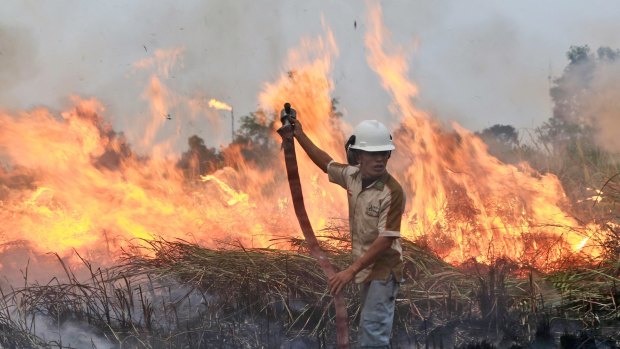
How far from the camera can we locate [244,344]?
18.4 ft

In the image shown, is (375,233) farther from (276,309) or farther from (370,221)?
(276,309)

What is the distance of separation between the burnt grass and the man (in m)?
1.20

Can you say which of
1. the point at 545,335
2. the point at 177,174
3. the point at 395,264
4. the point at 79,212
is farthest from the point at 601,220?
the point at 79,212

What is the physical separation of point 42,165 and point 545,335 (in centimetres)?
592

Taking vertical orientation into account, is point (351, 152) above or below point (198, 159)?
below

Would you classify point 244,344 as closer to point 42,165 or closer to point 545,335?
point 545,335

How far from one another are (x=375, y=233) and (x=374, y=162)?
493mm

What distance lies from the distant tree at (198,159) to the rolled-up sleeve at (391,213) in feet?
15.5

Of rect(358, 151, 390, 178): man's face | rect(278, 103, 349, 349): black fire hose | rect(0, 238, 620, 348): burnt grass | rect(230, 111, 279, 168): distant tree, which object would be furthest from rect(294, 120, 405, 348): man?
rect(230, 111, 279, 168): distant tree

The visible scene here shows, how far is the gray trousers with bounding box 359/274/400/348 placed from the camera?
14.4ft

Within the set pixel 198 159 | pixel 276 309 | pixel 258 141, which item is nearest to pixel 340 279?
pixel 276 309

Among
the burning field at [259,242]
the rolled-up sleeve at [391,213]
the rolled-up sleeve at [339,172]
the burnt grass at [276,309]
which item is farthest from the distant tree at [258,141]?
the rolled-up sleeve at [391,213]

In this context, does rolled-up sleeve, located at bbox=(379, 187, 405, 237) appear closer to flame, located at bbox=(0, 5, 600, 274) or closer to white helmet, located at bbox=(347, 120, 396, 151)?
white helmet, located at bbox=(347, 120, 396, 151)

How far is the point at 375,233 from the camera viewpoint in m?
4.44
